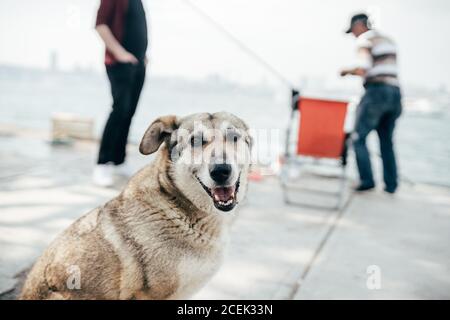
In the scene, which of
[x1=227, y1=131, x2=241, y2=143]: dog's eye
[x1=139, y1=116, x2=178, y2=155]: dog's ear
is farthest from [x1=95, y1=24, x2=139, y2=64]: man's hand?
[x1=227, y1=131, x2=241, y2=143]: dog's eye

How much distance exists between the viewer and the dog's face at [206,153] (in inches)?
55.6

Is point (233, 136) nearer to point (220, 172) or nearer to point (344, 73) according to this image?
point (220, 172)

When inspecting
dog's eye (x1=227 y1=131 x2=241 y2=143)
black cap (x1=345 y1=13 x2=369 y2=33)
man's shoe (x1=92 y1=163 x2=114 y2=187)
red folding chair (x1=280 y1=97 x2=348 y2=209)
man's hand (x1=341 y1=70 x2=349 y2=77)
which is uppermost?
black cap (x1=345 y1=13 x2=369 y2=33)

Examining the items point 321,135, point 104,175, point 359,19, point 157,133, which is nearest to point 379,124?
point 321,135

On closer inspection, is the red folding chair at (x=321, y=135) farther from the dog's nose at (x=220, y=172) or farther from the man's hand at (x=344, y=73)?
the dog's nose at (x=220, y=172)

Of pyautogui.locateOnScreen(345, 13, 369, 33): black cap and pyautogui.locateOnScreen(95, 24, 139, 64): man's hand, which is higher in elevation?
pyautogui.locateOnScreen(345, 13, 369, 33): black cap

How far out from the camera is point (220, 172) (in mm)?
1385

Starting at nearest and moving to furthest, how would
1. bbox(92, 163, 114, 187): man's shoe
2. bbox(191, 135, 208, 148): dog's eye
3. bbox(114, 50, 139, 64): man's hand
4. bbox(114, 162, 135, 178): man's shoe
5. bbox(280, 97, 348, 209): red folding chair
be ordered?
bbox(191, 135, 208, 148): dog's eye
bbox(114, 50, 139, 64): man's hand
bbox(92, 163, 114, 187): man's shoe
bbox(114, 162, 135, 178): man's shoe
bbox(280, 97, 348, 209): red folding chair

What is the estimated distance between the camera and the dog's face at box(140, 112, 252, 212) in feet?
4.63

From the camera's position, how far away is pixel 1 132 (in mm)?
4859

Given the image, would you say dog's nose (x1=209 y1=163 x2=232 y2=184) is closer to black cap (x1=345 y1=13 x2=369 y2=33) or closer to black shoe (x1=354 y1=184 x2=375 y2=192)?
black cap (x1=345 y1=13 x2=369 y2=33)

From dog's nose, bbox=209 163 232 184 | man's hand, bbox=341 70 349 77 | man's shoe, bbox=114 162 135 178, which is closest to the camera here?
dog's nose, bbox=209 163 232 184

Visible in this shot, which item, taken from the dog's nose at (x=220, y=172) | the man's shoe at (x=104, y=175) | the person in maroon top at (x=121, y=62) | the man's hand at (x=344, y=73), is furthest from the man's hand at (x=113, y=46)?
the man's hand at (x=344, y=73)

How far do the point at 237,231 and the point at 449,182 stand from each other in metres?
2.95
